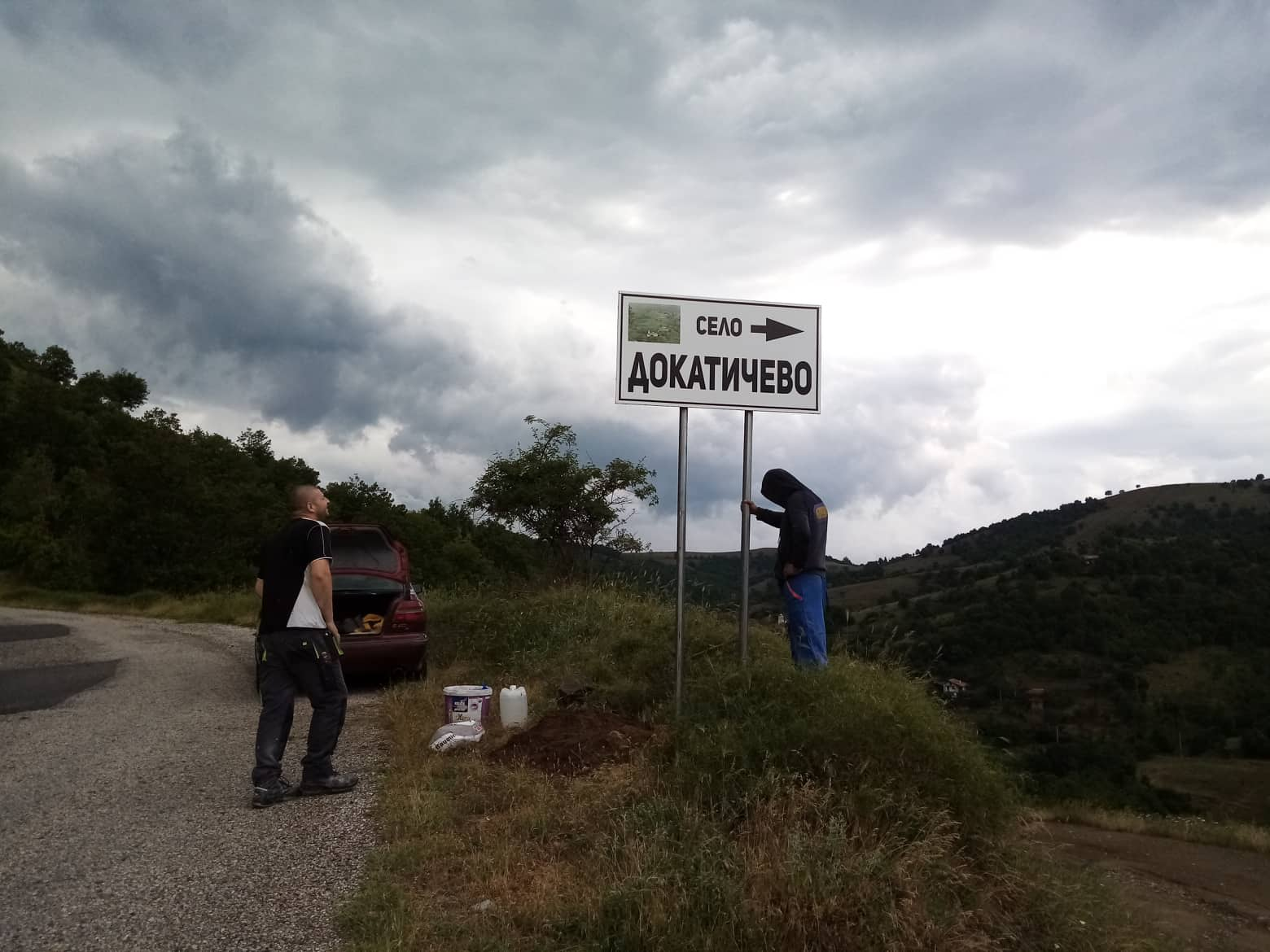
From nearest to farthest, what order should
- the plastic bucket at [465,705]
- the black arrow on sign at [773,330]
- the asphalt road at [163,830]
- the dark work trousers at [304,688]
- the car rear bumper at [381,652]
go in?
the asphalt road at [163,830] → the dark work trousers at [304,688] → the black arrow on sign at [773,330] → the plastic bucket at [465,705] → the car rear bumper at [381,652]

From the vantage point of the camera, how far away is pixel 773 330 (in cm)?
671

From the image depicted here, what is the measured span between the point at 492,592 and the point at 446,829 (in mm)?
8471

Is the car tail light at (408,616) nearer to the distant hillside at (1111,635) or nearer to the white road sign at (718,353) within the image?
the white road sign at (718,353)

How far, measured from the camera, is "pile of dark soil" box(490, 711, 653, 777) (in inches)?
230

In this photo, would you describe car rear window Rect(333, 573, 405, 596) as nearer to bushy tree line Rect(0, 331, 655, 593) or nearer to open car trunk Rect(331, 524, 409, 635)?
open car trunk Rect(331, 524, 409, 635)

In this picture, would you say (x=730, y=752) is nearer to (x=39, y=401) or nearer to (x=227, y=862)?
(x=227, y=862)

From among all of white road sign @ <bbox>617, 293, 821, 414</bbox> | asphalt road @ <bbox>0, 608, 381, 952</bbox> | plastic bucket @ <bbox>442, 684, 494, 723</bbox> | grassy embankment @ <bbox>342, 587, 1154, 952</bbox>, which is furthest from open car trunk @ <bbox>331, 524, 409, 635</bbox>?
white road sign @ <bbox>617, 293, 821, 414</bbox>

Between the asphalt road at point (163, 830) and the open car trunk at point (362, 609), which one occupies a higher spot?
the open car trunk at point (362, 609)

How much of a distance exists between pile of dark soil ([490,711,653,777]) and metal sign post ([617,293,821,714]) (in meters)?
0.52

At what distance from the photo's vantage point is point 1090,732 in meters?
58.2

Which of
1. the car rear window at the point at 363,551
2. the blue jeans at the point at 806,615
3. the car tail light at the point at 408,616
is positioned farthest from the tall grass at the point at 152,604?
the blue jeans at the point at 806,615

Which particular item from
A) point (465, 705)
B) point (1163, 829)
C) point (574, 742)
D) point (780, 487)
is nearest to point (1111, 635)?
point (1163, 829)

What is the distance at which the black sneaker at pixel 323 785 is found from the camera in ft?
18.5

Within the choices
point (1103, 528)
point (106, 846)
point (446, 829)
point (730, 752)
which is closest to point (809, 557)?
point (730, 752)
